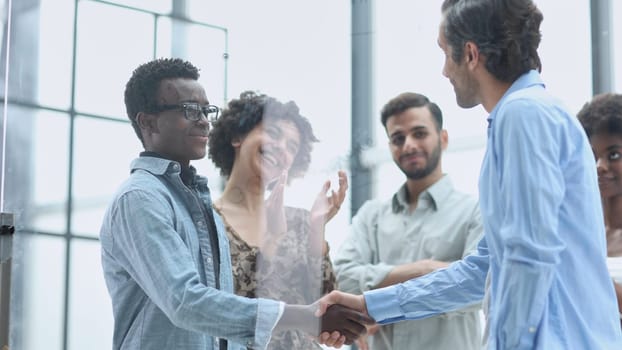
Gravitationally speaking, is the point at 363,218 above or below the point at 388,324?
above

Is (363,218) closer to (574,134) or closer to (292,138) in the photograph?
(292,138)

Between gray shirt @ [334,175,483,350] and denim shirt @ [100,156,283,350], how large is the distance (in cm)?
41

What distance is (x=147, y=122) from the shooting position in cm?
253

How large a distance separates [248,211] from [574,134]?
2.87 ft

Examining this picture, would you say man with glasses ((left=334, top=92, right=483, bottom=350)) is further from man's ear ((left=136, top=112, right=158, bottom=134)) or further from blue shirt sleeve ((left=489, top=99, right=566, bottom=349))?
blue shirt sleeve ((left=489, top=99, right=566, bottom=349))

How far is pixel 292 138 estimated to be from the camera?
9.40ft

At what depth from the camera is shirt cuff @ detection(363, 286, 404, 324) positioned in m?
2.64

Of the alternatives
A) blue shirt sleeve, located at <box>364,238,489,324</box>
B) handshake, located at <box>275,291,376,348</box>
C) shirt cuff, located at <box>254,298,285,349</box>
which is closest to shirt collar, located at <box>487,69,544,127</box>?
blue shirt sleeve, located at <box>364,238,489,324</box>

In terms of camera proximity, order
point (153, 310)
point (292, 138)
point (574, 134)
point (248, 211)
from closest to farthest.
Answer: point (574, 134)
point (153, 310)
point (248, 211)
point (292, 138)

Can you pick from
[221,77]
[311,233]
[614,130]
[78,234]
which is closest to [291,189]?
[311,233]

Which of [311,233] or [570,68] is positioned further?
[570,68]

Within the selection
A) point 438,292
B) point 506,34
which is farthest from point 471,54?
point 438,292

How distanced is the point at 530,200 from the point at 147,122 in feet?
3.03

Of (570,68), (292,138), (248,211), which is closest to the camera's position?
(248,211)
